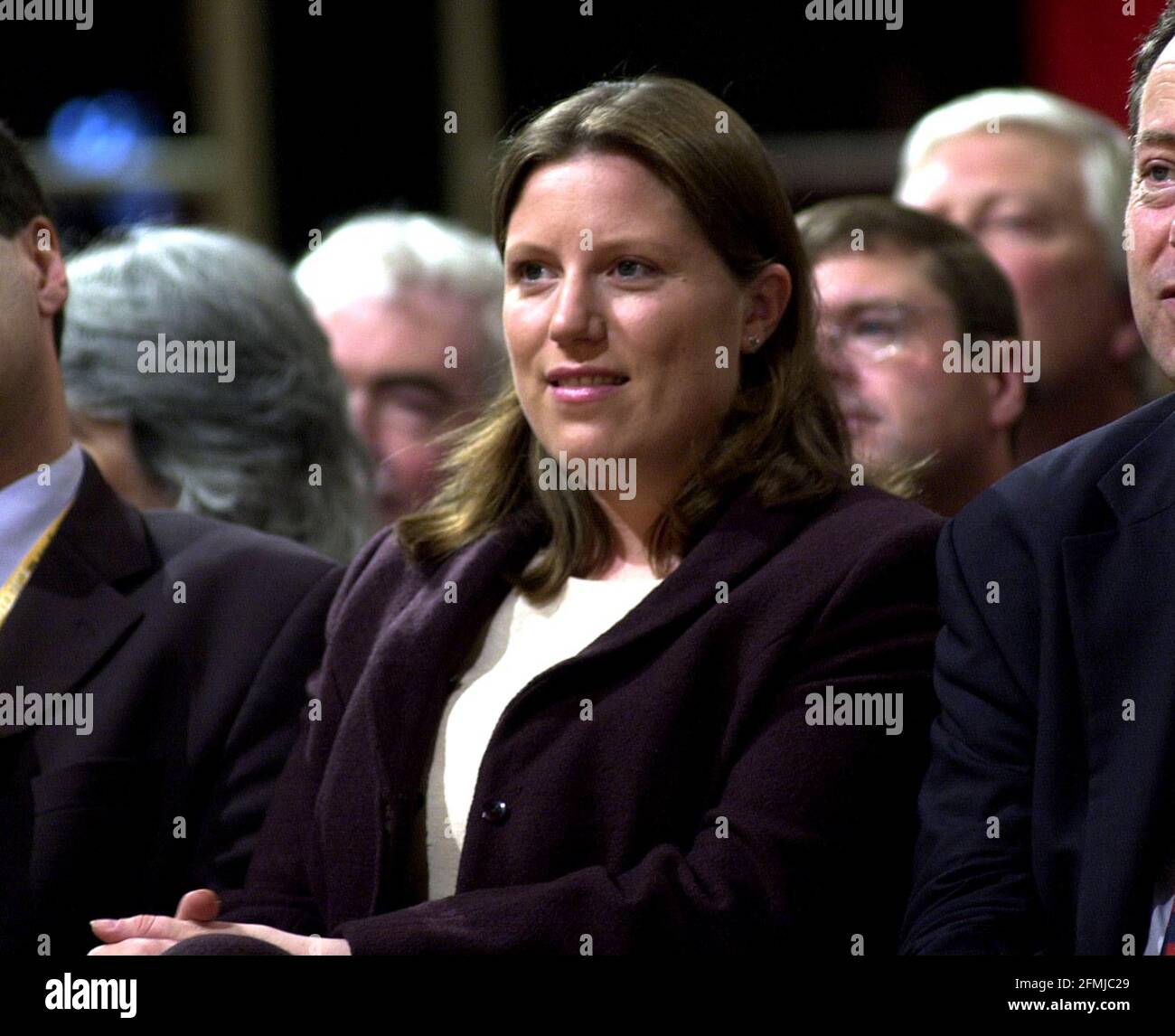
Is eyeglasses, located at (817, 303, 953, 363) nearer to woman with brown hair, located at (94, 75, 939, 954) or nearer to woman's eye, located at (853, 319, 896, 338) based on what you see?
woman's eye, located at (853, 319, 896, 338)

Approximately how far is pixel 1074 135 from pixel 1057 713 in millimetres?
2194

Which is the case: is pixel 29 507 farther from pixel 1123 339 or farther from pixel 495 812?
pixel 1123 339

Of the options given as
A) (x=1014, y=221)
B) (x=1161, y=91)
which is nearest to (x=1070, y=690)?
(x=1161, y=91)

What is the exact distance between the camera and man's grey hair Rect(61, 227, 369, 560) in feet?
11.2

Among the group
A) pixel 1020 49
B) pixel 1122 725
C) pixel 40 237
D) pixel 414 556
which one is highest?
pixel 1020 49

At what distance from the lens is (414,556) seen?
268 centimetres

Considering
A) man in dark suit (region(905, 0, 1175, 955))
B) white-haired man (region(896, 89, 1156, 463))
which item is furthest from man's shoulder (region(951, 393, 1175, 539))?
white-haired man (region(896, 89, 1156, 463))

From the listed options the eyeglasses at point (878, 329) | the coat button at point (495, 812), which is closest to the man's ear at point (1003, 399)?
the eyeglasses at point (878, 329)

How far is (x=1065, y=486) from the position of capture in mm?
2338

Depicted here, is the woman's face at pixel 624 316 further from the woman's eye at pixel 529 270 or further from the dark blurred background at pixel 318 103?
the dark blurred background at pixel 318 103

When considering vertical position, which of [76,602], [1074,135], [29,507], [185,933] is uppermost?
[1074,135]
